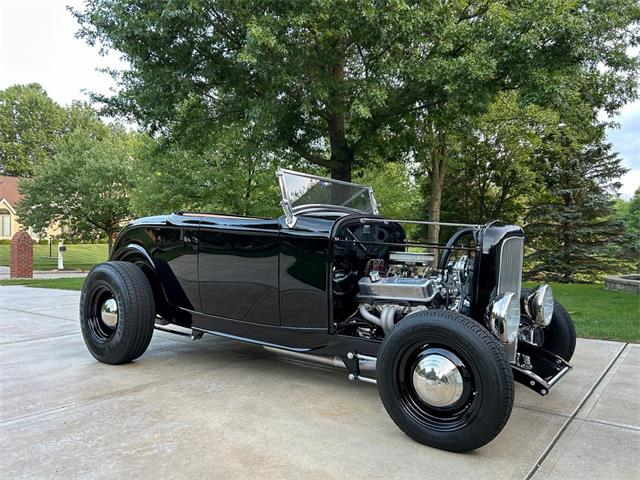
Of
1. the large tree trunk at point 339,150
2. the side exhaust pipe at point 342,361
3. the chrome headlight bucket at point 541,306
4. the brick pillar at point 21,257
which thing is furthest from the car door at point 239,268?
the brick pillar at point 21,257

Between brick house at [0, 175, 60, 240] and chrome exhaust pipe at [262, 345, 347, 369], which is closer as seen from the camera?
chrome exhaust pipe at [262, 345, 347, 369]

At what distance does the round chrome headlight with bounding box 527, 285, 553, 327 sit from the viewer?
11.6 feet

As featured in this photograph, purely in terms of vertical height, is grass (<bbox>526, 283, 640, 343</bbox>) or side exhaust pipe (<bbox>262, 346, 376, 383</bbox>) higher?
side exhaust pipe (<bbox>262, 346, 376, 383</bbox>)

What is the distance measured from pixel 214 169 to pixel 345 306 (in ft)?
36.0

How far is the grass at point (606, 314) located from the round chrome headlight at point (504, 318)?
3.42 metres

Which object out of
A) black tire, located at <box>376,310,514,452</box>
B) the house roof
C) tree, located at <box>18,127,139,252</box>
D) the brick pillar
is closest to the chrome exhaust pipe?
black tire, located at <box>376,310,514,452</box>

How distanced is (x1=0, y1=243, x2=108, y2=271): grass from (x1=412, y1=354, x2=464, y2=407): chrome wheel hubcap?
23.3 metres

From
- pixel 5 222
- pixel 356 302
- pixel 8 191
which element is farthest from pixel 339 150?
pixel 8 191

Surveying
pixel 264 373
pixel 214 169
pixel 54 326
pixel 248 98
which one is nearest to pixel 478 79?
pixel 248 98

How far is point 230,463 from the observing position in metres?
2.37

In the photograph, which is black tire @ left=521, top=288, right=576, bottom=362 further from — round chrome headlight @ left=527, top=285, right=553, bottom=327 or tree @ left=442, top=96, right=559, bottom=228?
tree @ left=442, top=96, right=559, bottom=228

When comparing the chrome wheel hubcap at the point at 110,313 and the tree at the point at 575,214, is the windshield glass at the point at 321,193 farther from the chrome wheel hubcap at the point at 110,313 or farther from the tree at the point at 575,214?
the tree at the point at 575,214

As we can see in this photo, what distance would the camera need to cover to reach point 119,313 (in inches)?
159

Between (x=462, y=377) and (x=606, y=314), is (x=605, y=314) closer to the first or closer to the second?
(x=606, y=314)
